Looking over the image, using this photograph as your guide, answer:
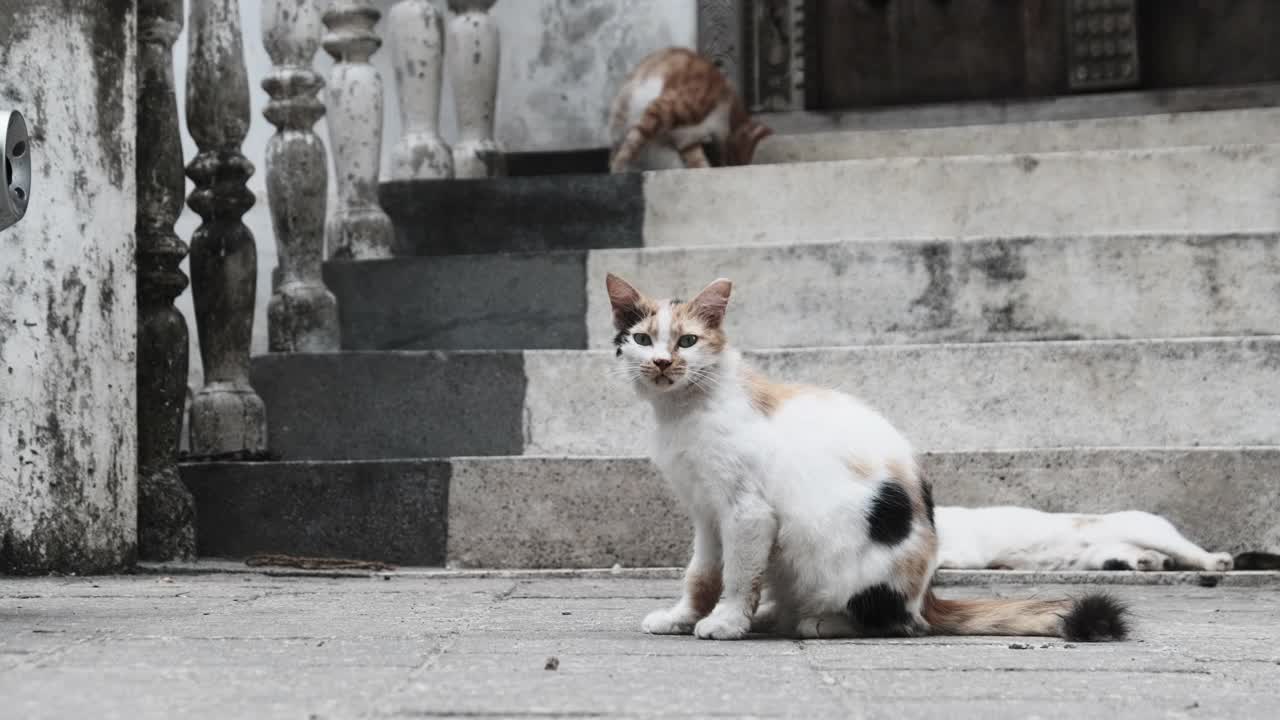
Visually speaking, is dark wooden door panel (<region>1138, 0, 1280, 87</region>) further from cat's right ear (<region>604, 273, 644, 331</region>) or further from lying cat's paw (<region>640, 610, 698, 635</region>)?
lying cat's paw (<region>640, 610, 698, 635</region>)

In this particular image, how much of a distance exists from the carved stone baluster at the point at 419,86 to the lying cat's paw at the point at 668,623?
3.26 meters

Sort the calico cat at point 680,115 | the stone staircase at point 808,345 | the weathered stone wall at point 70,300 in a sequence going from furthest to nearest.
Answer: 1. the calico cat at point 680,115
2. the stone staircase at point 808,345
3. the weathered stone wall at point 70,300

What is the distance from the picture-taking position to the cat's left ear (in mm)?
3148

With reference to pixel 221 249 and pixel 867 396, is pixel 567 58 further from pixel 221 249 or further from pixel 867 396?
pixel 867 396

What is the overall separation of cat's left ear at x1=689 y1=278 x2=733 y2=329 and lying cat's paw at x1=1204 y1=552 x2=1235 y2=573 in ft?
5.12

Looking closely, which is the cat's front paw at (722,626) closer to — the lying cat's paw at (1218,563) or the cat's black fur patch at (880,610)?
the cat's black fur patch at (880,610)

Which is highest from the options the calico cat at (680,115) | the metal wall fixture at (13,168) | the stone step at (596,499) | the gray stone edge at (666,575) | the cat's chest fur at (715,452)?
the calico cat at (680,115)

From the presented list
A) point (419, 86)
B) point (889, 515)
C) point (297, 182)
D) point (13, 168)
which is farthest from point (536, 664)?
point (419, 86)

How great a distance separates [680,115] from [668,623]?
3553 millimetres

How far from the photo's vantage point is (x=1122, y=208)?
5.21m

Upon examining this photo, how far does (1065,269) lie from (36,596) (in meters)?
2.90

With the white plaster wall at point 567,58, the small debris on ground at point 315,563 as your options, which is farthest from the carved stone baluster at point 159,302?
the white plaster wall at point 567,58

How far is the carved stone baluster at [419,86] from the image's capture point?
5.95 meters

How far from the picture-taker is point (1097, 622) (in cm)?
282
